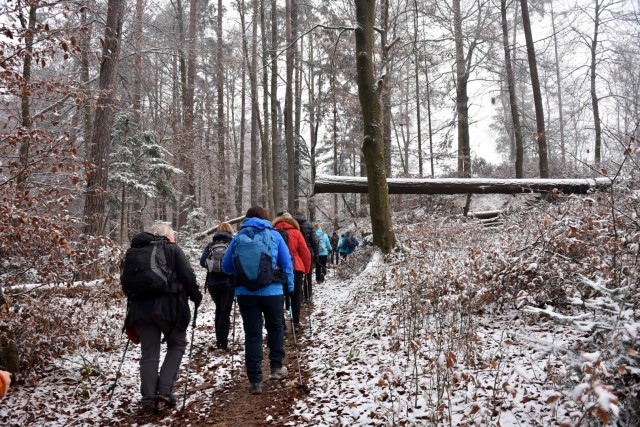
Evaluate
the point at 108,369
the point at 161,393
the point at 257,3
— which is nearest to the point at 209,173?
the point at 257,3

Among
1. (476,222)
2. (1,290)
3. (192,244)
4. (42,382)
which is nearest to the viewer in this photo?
(1,290)

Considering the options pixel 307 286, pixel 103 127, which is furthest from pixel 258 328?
pixel 103 127

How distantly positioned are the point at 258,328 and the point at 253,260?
0.84m

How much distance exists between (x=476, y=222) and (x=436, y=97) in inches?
616

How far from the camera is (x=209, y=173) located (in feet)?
70.6

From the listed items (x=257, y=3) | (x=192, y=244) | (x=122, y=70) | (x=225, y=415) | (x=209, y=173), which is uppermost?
(x=257, y=3)

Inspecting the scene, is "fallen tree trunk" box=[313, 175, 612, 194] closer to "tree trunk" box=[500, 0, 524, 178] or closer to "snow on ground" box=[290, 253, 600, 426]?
"snow on ground" box=[290, 253, 600, 426]

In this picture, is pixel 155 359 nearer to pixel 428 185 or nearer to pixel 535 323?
pixel 535 323

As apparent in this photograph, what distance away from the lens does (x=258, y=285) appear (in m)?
4.94

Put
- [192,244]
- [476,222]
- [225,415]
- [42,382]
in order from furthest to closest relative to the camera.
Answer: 1. [192,244]
2. [476,222]
3. [42,382]
4. [225,415]

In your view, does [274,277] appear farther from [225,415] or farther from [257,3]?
[257,3]

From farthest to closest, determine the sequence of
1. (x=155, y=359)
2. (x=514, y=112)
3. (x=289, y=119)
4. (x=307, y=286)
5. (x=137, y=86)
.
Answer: (x=289, y=119) → (x=514, y=112) → (x=137, y=86) → (x=307, y=286) → (x=155, y=359)

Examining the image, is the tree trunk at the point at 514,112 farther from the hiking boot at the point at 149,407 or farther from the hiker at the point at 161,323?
Result: the hiking boot at the point at 149,407

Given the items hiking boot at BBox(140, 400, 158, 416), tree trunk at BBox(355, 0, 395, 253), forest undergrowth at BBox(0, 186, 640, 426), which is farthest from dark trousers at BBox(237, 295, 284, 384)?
tree trunk at BBox(355, 0, 395, 253)
